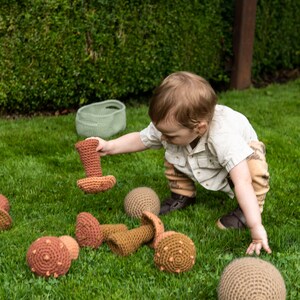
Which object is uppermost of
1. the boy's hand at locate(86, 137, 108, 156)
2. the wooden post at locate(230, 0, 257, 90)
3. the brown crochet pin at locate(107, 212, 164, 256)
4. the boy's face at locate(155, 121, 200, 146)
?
the boy's face at locate(155, 121, 200, 146)

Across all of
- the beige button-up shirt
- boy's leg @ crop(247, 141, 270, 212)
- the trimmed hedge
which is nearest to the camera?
the beige button-up shirt

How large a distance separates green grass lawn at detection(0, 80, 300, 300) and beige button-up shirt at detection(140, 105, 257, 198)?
0.27m

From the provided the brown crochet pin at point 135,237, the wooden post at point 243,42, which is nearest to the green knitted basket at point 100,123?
the brown crochet pin at point 135,237

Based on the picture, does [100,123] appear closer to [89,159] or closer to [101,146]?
[101,146]

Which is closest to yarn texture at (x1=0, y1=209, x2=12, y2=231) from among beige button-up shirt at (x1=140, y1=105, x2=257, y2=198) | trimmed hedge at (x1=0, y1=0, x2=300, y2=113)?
beige button-up shirt at (x1=140, y1=105, x2=257, y2=198)

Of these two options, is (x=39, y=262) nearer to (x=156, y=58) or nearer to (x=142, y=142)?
(x=142, y=142)

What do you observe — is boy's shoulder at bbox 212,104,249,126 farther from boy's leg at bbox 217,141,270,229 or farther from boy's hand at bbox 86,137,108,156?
boy's hand at bbox 86,137,108,156

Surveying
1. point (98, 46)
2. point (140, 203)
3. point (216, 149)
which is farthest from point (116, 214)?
point (98, 46)

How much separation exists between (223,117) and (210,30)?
165 inches

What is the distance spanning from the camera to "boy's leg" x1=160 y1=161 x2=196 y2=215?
369 centimetres

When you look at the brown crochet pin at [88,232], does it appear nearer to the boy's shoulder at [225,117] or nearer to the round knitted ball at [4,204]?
the round knitted ball at [4,204]

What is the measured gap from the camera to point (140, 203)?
11.4ft

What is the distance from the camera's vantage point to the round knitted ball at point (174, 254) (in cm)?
281

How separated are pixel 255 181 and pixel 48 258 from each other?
1.27m
